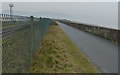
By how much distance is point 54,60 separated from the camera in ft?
33.0

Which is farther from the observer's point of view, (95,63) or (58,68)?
(95,63)

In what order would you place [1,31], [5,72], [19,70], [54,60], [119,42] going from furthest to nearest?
1. [119,42]
2. [54,60]
3. [19,70]
4. [5,72]
5. [1,31]

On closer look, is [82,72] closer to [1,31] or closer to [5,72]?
[5,72]

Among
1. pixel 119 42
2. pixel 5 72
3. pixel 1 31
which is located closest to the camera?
pixel 1 31

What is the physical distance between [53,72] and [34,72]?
0.67m

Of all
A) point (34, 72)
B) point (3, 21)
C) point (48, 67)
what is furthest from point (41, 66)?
point (3, 21)

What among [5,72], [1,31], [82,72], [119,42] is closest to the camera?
[1,31]

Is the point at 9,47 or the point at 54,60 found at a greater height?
the point at 9,47

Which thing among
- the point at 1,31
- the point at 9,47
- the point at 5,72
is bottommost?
the point at 5,72

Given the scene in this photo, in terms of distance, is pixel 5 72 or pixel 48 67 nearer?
pixel 5 72

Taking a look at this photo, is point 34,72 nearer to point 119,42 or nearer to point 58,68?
point 58,68

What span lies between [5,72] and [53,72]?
160 inches

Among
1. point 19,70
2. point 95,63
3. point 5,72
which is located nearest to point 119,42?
point 95,63

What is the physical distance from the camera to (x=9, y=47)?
4.34 m
